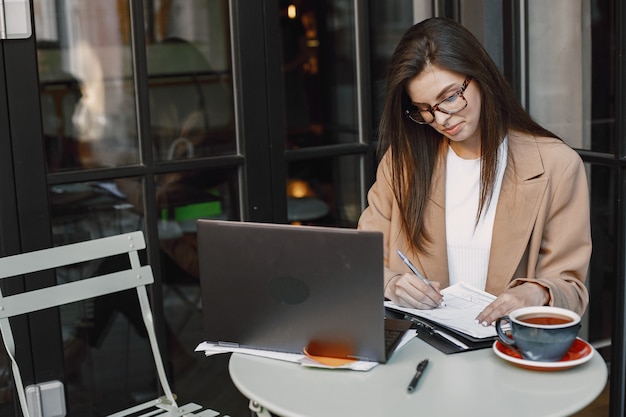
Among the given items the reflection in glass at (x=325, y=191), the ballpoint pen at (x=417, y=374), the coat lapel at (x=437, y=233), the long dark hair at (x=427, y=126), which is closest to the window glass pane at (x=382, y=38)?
the reflection in glass at (x=325, y=191)

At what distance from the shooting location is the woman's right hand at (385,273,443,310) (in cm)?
199

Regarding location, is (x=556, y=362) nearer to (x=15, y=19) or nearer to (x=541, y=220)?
(x=541, y=220)

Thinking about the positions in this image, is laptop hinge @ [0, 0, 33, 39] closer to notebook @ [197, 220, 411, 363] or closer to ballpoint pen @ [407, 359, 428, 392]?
notebook @ [197, 220, 411, 363]

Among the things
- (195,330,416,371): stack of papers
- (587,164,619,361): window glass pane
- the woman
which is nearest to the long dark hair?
the woman

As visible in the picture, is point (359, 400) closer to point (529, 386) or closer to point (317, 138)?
point (529, 386)

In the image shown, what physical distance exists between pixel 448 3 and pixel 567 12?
21.3 inches

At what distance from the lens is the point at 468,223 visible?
90.7 inches

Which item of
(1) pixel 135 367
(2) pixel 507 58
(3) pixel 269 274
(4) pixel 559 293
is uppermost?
(2) pixel 507 58

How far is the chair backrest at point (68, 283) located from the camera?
220 centimetres

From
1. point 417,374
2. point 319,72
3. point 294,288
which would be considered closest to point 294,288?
point 294,288

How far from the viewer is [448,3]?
3.26 meters

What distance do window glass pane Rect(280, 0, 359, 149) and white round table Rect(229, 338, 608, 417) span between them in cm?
145

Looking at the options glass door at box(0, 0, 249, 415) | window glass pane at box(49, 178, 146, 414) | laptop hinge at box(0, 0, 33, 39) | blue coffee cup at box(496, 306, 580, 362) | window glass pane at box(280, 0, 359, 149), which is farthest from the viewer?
window glass pane at box(280, 0, 359, 149)

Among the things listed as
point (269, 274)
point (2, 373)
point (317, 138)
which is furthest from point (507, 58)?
point (2, 373)
